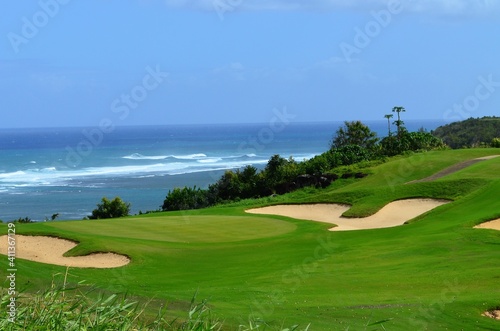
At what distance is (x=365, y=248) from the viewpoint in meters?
22.8

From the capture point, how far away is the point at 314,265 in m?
20.3

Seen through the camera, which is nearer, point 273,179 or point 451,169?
point 451,169

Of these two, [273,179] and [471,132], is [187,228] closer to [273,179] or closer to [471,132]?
[273,179]

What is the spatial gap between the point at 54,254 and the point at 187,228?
20.4 feet

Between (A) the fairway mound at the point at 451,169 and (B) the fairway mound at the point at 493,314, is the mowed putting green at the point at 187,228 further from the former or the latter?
(A) the fairway mound at the point at 451,169

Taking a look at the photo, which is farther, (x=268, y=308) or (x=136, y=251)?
(x=136, y=251)

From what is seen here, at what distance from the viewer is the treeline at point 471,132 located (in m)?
115

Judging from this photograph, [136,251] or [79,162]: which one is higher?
[79,162]

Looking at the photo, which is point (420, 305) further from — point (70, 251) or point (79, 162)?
point (79, 162)

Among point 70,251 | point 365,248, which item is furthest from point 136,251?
point 365,248

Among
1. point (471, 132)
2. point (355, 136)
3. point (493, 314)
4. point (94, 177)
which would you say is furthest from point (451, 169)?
point (471, 132)

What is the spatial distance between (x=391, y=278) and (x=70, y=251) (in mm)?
10076

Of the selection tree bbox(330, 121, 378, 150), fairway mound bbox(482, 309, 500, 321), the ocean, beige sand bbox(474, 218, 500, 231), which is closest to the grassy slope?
fairway mound bbox(482, 309, 500, 321)

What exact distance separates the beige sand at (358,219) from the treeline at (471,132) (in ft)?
253
